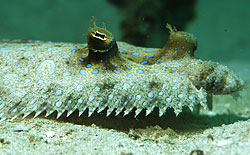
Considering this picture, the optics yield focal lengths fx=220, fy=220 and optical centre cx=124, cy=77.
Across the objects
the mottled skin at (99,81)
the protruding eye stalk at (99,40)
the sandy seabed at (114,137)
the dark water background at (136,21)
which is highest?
the dark water background at (136,21)

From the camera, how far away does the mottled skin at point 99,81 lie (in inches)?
118

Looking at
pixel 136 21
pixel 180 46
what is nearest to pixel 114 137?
pixel 180 46

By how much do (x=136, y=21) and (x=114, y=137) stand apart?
644 cm

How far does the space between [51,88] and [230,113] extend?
4.48 m

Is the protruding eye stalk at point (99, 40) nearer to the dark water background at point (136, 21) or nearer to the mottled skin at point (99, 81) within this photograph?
the mottled skin at point (99, 81)

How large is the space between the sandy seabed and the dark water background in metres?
2.73

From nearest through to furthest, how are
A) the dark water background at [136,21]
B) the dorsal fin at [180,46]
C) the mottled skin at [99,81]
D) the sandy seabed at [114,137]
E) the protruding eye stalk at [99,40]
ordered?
1. the sandy seabed at [114,137]
2. the mottled skin at [99,81]
3. the protruding eye stalk at [99,40]
4. the dorsal fin at [180,46]
5. the dark water background at [136,21]

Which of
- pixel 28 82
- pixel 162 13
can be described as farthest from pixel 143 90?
pixel 162 13

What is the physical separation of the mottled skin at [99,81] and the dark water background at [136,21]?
2.16 m

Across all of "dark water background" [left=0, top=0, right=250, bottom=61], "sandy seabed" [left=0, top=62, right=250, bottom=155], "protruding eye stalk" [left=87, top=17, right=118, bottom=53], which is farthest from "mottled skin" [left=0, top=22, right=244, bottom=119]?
"dark water background" [left=0, top=0, right=250, bottom=61]

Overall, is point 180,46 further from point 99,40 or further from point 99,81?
point 99,81

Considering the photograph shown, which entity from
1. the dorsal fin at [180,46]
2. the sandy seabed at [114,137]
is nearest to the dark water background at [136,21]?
the dorsal fin at [180,46]

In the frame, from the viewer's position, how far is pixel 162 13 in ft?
28.6

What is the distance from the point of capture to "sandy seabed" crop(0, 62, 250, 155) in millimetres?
2439
